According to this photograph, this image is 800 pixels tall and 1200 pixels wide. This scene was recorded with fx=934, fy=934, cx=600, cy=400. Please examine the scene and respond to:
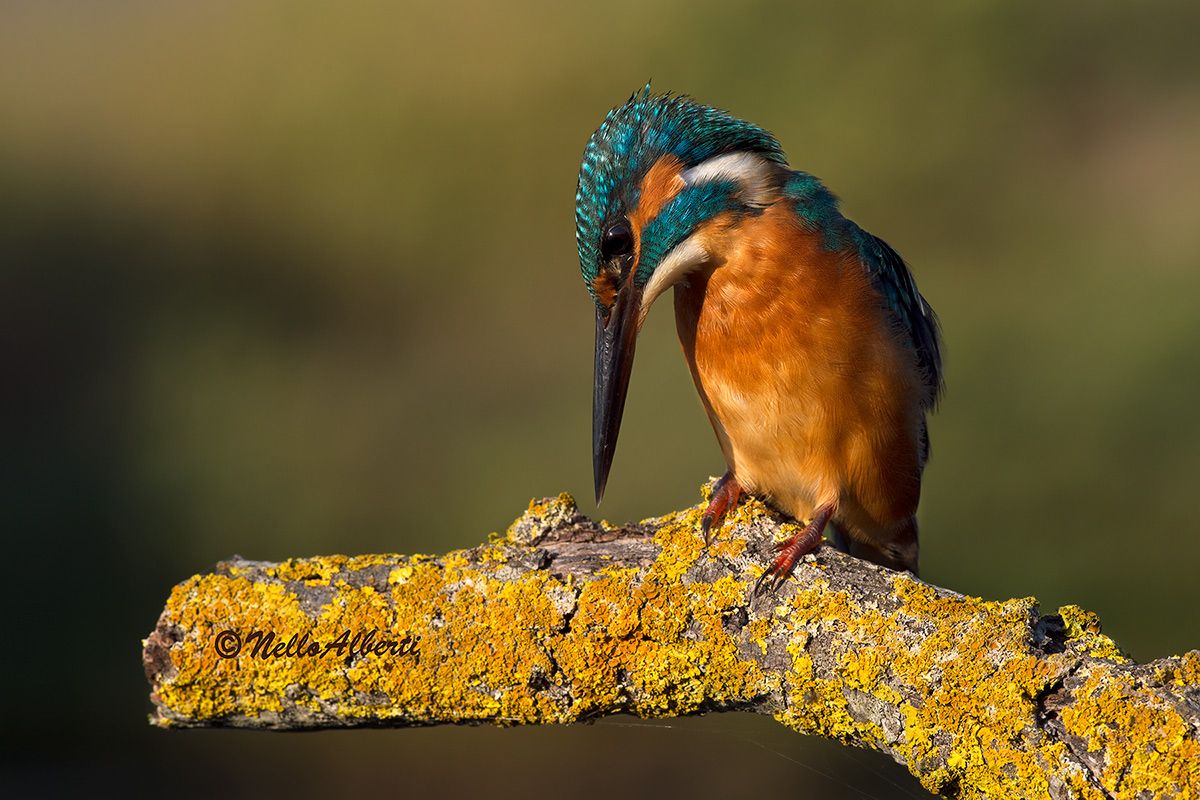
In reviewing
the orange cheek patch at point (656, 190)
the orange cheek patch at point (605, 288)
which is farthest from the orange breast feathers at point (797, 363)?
the orange cheek patch at point (605, 288)

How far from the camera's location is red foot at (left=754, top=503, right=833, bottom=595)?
5.43ft

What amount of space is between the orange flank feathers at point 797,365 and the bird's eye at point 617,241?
128 mm

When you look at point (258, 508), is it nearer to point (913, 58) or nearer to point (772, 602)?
point (772, 602)

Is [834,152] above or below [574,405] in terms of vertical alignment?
above

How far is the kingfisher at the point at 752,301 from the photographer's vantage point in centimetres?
182

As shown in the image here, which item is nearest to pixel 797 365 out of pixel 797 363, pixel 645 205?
pixel 797 363

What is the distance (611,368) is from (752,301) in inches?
12.7

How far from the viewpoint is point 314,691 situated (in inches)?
64.4

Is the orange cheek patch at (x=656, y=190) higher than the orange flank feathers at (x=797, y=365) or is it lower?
higher

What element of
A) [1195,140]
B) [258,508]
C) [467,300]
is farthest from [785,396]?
[1195,140]

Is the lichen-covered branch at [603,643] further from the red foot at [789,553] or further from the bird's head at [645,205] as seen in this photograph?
the bird's head at [645,205]

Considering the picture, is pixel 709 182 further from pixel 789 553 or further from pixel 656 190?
pixel 789 553

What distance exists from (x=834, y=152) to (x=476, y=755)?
374 cm

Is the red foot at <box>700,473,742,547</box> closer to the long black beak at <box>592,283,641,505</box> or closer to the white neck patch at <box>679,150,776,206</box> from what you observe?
the long black beak at <box>592,283,641,505</box>
